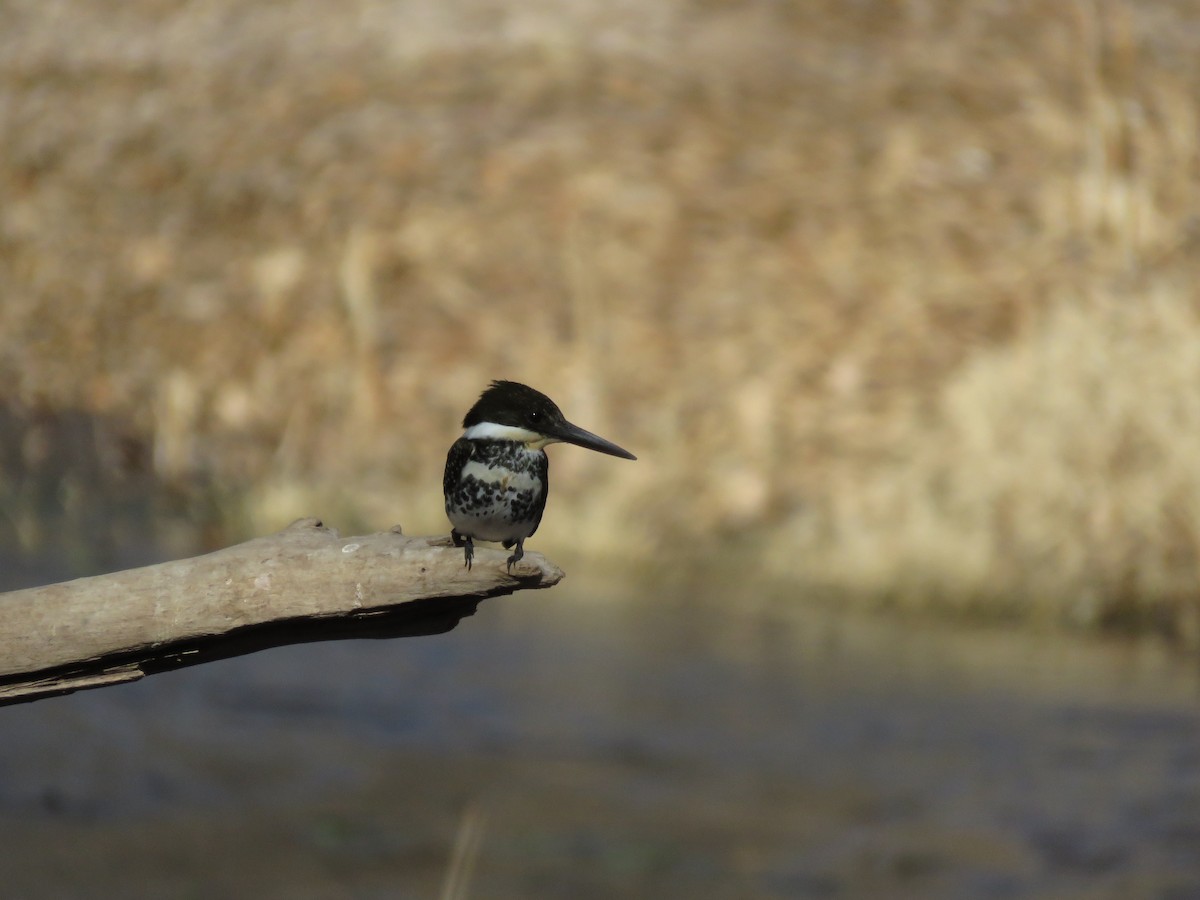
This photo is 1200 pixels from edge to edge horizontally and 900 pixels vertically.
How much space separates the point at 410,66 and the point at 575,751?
9164mm

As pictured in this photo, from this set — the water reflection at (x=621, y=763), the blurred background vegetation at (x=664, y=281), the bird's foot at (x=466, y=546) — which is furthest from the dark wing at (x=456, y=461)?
the blurred background vegetation at (x=664, y=281)

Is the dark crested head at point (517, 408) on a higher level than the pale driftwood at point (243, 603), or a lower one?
higher

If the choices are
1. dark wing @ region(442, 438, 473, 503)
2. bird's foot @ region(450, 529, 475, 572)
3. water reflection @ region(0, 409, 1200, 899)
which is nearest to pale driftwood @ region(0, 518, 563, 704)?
bird's foot @ region(450, 529, 475, 572)

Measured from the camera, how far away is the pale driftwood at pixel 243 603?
9.52ft

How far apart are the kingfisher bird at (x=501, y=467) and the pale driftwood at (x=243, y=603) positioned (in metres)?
0.09

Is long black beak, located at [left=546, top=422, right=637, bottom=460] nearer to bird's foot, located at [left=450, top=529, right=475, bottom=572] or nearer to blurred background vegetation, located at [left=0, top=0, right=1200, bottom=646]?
bird's foot, located at [left=450, top=529, right=475, bottom=572]

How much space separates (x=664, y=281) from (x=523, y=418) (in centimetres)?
1086

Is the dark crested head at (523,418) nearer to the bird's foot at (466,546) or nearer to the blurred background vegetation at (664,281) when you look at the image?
the bird's foot at (466,546)

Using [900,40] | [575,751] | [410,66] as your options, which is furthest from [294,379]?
[900,40]

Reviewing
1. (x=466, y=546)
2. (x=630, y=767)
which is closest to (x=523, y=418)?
(x=466, y=546)

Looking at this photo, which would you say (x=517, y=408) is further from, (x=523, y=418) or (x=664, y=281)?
(x=664, y=281)

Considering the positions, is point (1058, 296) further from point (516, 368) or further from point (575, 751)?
point (575, 751)

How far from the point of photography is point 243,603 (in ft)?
9.68

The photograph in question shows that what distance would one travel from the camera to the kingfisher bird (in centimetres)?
298
